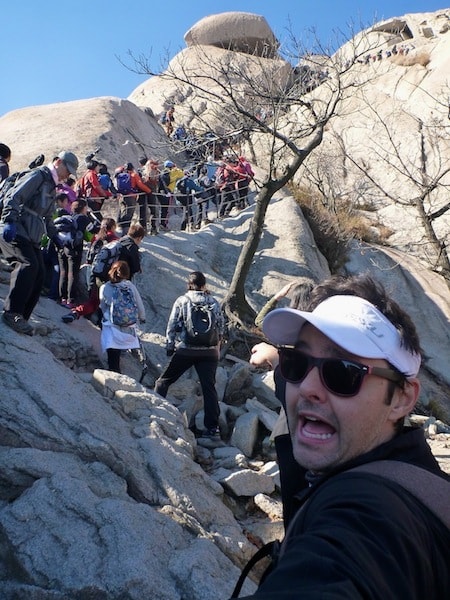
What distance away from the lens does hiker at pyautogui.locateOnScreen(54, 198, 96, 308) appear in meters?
8.16

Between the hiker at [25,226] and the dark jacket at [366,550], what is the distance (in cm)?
500

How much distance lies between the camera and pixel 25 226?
5719mm

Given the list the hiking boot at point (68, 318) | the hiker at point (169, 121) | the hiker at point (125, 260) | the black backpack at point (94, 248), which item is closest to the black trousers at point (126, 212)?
the black backpack at point (94, 248)

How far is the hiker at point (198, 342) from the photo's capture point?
21.3 feet

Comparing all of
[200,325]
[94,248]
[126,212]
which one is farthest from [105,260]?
[126,212]

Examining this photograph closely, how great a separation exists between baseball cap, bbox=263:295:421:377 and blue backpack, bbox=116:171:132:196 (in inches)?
454

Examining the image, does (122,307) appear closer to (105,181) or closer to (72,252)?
(72,252)

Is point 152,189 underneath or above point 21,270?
above

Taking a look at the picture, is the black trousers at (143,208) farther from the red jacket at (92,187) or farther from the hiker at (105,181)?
the red jacket at (92,187)

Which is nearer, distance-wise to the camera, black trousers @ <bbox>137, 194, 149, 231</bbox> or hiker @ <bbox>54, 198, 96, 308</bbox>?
hiker @ <bbox>54, 198, 96, 308</bbox>

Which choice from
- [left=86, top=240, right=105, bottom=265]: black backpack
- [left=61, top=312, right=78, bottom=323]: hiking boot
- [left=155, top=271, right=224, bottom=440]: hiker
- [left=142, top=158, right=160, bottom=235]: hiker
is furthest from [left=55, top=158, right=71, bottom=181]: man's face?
[left=142, top=158, right=160, bottom=235]: hiker

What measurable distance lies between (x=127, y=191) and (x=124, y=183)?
17 cm

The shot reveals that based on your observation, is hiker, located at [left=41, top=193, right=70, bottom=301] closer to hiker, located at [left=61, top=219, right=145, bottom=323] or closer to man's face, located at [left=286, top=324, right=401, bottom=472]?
hiker, located at [left=61, top=219, right=145, bottom=323]

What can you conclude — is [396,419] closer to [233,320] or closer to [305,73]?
[233,320]
